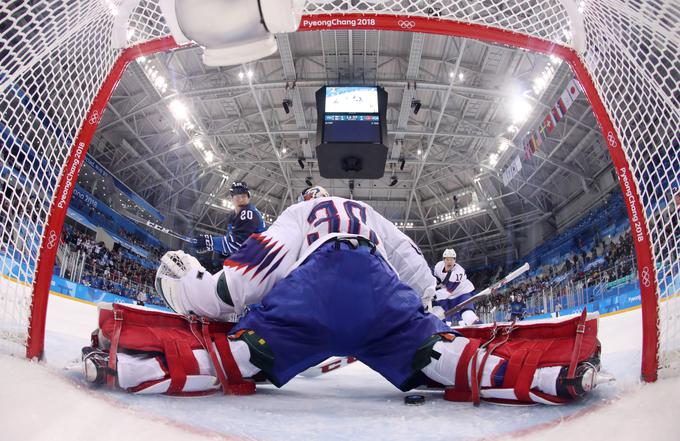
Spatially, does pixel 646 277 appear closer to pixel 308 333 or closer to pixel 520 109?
pixel 308 333

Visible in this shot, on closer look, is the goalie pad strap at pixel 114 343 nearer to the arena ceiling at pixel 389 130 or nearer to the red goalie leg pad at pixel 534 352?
the red goalie leg pad at pixel 534 352

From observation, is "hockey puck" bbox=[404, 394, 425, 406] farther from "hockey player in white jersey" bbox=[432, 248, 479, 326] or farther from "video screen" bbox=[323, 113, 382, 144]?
"video screen" bbox=[323, 113, 382, 144]

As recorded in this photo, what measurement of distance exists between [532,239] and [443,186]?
13.9ft

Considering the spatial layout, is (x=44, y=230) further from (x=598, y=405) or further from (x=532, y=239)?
(x=532, y=239)

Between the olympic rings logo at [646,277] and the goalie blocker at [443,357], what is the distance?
0.65 feet

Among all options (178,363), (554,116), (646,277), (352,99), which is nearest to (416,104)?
(554,116)

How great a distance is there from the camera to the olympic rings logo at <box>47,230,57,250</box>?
1521 millimetres

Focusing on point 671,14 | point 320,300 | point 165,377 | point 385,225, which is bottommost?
point 165,377

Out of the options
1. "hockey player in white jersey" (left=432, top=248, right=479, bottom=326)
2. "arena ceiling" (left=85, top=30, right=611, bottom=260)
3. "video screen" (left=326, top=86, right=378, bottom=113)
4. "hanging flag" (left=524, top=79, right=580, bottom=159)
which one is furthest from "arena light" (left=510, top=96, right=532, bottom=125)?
"hockey player in white jersey" (left=432, top=248, right=479, bottom=326)

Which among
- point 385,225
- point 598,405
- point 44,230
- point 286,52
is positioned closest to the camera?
point 598,405

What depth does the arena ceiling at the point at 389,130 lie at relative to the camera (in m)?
9.65

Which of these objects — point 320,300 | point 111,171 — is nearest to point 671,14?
point 320,300

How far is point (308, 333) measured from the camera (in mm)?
1413

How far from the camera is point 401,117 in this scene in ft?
36.9
